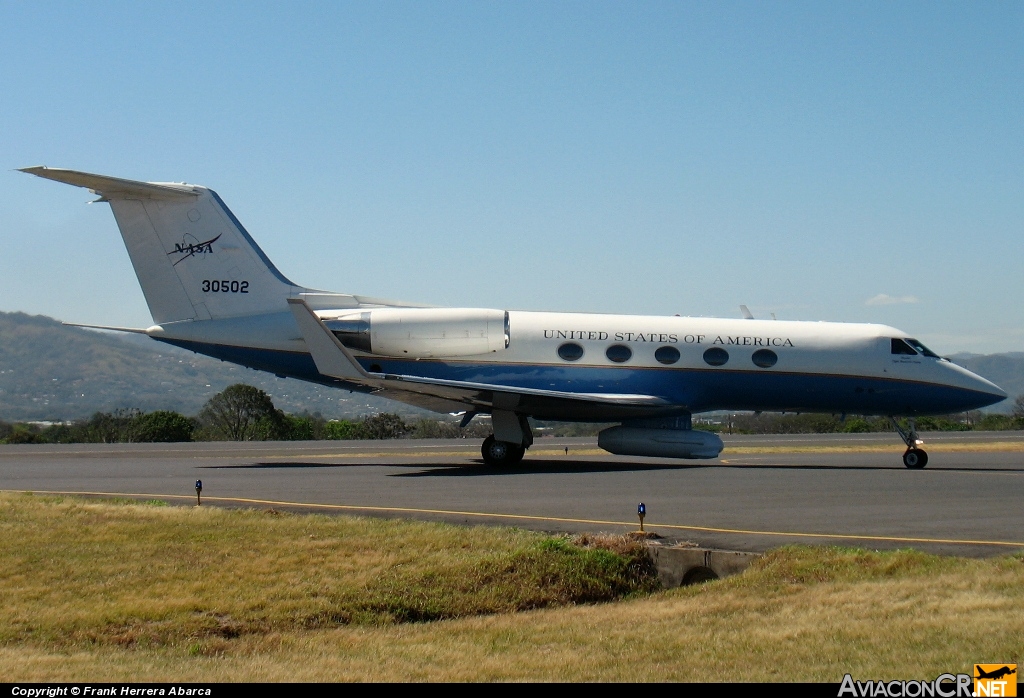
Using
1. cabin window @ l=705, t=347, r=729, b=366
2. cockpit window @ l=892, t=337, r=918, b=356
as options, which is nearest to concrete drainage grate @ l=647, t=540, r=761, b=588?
cabin window @ l=705, t=347, r=729, b=366

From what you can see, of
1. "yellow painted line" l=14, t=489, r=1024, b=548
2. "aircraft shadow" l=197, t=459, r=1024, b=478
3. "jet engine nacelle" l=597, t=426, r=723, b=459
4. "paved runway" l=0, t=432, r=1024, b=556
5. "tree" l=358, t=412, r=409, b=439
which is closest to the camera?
"yellow painted line" l=14, t=489, r=1024, b=548

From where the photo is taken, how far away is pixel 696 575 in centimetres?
1067

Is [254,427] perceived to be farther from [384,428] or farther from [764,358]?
[764,358]

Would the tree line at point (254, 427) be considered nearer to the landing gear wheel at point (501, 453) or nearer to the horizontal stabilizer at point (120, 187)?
the horizontal stabilizer at point (120, 187)

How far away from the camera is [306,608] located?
377 inches

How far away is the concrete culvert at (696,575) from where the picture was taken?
10.6 meters

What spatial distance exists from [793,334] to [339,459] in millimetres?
12751

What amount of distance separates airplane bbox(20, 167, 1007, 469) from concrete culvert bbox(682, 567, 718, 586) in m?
12.0

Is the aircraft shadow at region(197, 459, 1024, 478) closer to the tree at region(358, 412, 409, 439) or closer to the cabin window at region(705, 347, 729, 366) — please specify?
the cabin window at region(705, 347, 729, 366)

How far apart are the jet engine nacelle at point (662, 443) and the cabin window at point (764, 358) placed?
204 cm

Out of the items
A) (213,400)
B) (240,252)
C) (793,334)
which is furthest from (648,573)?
(213,400)

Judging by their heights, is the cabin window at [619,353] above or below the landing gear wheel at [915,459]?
above

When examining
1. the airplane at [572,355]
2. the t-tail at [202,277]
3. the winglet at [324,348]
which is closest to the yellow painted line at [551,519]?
the winglet at [324,348]

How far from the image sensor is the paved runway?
40.0ft
